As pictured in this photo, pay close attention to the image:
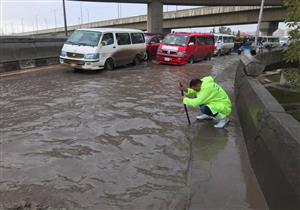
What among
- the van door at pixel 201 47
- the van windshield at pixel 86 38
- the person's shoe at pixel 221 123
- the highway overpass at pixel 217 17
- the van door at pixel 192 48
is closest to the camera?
the person's shoe at pixel 221 123

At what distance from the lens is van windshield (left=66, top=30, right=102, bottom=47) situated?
49.2ft

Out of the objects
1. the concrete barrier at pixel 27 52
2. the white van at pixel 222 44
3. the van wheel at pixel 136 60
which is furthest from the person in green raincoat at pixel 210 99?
the white van at pixel 222 44

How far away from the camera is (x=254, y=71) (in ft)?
28.8

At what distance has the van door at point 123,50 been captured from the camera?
16.7 metres

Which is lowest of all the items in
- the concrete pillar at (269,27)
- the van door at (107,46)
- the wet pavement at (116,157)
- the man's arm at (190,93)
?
the wet pavement at (116,157)

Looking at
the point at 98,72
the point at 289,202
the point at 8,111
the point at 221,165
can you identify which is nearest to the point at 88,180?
the point at 221,165

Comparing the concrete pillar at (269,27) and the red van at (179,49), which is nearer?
the red van at (179,49)

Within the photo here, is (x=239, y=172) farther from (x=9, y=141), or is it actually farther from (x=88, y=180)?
(x=9, y=141)

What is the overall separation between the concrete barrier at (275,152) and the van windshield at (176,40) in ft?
49.0

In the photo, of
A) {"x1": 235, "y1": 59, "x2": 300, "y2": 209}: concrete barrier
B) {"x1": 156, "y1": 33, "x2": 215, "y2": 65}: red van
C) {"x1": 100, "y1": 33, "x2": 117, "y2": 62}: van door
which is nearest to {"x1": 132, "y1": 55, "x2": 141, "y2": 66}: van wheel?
{"x1": 156, "y1": 33, "x2": 215, "y2": 65}: red van

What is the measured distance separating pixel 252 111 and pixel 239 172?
4.39 ft

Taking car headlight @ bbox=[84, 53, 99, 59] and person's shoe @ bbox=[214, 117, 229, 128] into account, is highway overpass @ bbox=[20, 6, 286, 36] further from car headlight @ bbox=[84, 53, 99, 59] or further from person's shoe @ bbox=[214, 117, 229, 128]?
person's shoe @ bbox=[214, 117, 229, 128]

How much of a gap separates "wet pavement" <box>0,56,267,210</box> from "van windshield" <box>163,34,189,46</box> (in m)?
10.6

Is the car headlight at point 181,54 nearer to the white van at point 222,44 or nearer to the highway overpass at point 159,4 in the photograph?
the white van at point 222,44
